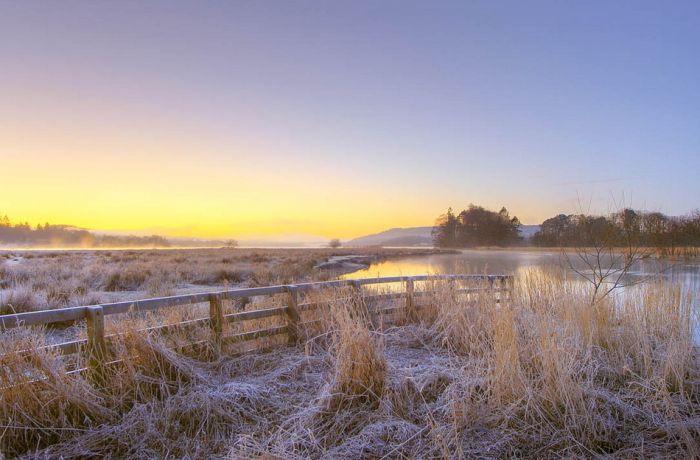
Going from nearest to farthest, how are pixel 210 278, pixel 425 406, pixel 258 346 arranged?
1. pixel 425 406
2. pixel 258 346
3. pixel 210 278

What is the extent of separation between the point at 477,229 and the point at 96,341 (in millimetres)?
83492

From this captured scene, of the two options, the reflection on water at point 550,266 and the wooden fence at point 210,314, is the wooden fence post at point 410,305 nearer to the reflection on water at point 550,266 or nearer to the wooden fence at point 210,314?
the wooden fence at point 210,314

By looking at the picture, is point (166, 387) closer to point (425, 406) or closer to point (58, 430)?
point (58, 430)

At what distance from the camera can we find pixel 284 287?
6527mm

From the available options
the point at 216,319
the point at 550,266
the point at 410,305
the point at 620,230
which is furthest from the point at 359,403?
the point at 550,266

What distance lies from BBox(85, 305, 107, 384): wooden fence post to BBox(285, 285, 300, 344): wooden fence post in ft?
8.37

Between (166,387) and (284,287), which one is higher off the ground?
(284,287)

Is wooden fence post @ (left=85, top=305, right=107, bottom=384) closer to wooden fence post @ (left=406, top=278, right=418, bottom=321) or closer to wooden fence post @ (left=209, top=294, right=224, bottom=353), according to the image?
wooden fence post @ (left=209, top=294, right=224, bottom=353)

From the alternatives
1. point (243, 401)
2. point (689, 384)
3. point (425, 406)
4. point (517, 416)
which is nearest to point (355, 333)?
point (425, 406)

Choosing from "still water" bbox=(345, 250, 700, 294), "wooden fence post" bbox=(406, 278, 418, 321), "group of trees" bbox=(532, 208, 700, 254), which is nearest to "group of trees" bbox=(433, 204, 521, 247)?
"still water" bbox=(345, 250, 700, 294)

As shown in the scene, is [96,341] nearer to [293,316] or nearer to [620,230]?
[293,316]

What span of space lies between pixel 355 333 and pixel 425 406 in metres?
0.94

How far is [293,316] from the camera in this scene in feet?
21.2

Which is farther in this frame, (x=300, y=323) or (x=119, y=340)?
(x=300, y=323)
